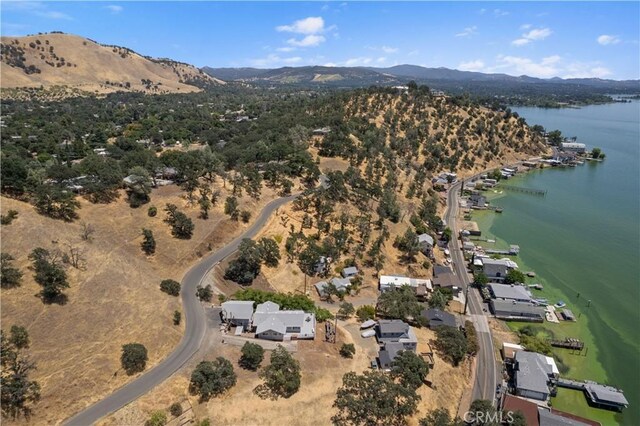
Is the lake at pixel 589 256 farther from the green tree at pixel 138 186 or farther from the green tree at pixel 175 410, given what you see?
the green tree at pixel 138 186

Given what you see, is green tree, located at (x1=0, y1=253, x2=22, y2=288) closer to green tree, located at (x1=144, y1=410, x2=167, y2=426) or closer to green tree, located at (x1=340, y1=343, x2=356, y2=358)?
green tree, located at (x1=144, y1=410, x2=167, y2=426)

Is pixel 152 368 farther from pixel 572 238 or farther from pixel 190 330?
pixel 572 238

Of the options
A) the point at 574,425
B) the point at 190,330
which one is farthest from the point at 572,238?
the point at 190,330

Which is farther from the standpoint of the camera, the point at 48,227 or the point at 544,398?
the point at 48,227

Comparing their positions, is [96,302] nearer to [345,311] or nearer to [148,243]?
[148,243]

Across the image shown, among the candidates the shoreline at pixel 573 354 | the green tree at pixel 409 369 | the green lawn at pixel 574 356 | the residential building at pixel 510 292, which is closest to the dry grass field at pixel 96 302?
the green tree at pixel 409 369

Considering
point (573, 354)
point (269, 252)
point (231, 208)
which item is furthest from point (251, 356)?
point (573, 354)
